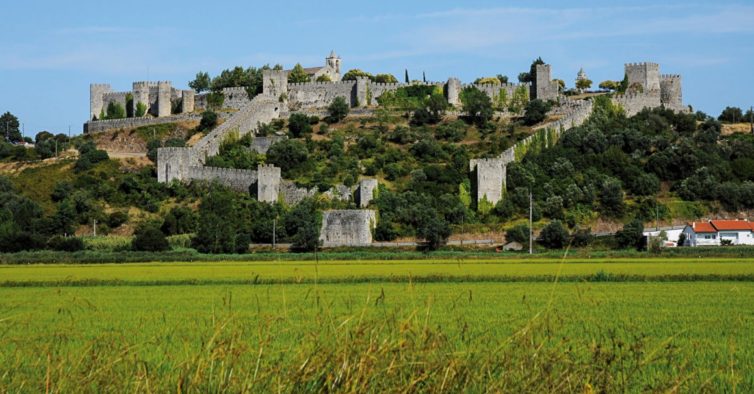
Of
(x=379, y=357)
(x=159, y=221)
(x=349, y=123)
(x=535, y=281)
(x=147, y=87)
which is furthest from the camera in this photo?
(x=147, y=87)

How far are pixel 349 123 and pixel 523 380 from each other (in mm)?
53821

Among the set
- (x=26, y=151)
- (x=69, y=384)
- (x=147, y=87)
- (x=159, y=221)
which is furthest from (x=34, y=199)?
(x=69, y=384)

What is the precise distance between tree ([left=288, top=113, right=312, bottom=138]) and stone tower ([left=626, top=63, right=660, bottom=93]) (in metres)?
18.6

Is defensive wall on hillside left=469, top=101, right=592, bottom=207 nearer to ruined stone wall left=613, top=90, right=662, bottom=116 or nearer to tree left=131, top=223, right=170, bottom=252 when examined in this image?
ruined stone wall left=613, top=90, right=662, bottom=116

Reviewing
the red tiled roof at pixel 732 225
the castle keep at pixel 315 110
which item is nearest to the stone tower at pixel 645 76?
the castle keep at pixel 315 110

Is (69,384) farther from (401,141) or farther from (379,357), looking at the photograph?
(401,141)

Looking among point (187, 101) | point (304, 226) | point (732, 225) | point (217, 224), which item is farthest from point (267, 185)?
point (732, 225)

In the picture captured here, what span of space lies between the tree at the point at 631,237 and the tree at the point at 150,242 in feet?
59.3

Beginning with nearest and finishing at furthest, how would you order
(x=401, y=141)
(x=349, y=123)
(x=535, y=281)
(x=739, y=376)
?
(x=739, y=376)
(x=535, y=281)
(x=401, y=141)
(x=349, y=123)

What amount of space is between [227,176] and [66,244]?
10.4 metres

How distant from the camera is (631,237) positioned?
139ft

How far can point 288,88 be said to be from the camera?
2501 inches

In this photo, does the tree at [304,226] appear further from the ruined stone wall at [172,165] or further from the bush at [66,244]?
the bush at [66,244]

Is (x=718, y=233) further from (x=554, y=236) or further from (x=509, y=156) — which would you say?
(x=509, y=156)
